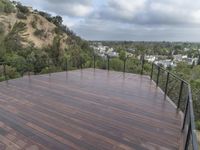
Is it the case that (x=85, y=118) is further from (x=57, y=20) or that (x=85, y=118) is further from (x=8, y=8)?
(x=57, y=20)

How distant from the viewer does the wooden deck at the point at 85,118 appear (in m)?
2.82

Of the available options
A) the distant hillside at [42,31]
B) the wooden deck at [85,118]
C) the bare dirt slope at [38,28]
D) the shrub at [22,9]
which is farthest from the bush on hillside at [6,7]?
the wooden deck at [85,118]

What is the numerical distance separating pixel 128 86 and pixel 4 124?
381cm

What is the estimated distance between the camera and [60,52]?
19.0 m

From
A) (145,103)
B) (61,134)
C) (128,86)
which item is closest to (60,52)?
(128,86)

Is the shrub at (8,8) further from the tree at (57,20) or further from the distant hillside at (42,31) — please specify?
the tree at (57,20)

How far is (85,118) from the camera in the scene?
3617 mm

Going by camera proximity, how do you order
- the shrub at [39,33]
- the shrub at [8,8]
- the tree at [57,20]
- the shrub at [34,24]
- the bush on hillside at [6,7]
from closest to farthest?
1. the bush on hillside at [6,7]
2. the shrub at [8,8]
3. the shrub at [39,33]
4. the shrub at [34,24]
5. the tree at [57,20]

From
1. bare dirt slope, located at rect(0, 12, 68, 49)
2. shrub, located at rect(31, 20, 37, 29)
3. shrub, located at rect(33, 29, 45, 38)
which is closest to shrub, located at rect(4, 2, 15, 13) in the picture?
bare dirt slope, located at rect(0, 12, 68, 49)

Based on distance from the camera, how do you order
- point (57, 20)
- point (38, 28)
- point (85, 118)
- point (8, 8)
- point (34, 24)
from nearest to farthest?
point (85, 118) → point (8, 8) → point (34, 24) → point (38, 28) → point (57, 20)

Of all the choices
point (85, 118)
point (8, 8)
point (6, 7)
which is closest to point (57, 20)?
point (8, 8)

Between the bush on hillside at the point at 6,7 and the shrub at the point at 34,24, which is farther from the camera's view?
the shrub at the point at 34,24

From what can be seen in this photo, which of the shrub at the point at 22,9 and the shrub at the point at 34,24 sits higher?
the shrub at the point at 22,9

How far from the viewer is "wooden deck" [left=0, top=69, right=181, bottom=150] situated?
9.25 ft
